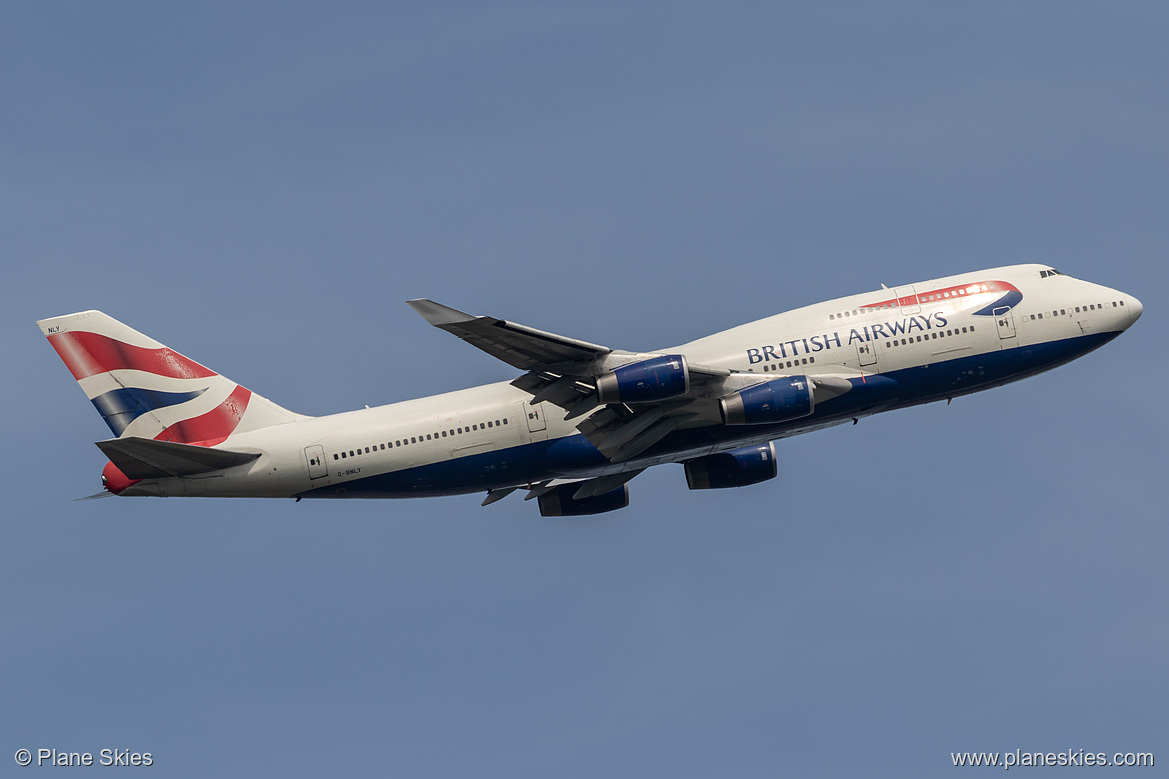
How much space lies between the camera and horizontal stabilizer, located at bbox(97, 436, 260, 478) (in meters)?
45.2

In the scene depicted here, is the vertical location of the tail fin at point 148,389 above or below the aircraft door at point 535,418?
above

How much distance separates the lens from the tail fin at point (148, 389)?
163 ft

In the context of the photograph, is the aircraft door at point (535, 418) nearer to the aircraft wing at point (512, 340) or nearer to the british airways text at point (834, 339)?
the aircraft wing at point (512, 340)

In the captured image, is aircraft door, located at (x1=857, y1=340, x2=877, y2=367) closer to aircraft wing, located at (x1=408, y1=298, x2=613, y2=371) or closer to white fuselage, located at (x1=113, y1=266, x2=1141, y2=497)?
white fuselage, located at (x1=113, y1=266, x2=1141, y2=497)

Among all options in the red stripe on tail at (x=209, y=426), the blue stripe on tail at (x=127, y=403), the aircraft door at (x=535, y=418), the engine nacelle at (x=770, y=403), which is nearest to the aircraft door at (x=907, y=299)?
the engine nacelle at (x=770, y=403)

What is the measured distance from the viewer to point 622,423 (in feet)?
154

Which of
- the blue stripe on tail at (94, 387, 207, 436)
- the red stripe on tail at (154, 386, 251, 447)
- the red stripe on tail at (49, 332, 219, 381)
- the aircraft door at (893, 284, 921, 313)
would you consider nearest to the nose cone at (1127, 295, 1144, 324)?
the aircraft door at (893, 284, 921, 313)

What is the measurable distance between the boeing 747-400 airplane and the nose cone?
0.10 m

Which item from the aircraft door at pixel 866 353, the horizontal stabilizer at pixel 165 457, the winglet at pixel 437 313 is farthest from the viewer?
the aircraft door at pixel 866 353

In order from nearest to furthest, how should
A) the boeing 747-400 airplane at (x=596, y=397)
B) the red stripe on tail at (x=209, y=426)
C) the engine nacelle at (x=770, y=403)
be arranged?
the engine nacelle at (x=770, y=403) → the boeing 747-400 airplane at (x=596, y=397) → the red stripe on tail at (x=209, y=426)

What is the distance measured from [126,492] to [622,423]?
18.8 metres

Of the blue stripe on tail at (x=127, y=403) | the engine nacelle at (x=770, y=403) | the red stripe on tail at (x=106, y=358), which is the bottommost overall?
the engine nacelle at (x=770, y=403)

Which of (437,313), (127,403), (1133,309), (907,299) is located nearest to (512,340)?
(437,313)

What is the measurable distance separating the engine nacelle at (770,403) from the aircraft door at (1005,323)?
8871 mm
